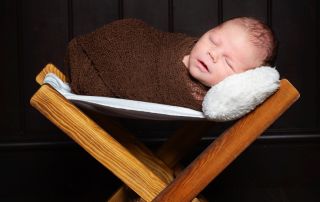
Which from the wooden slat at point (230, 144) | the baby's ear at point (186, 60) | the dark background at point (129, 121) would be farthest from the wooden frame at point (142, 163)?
the dark background at point (129, 121)

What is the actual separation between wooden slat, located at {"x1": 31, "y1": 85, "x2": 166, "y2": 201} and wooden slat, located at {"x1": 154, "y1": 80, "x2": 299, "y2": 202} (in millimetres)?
58

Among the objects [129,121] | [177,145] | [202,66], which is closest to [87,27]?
[129,121]

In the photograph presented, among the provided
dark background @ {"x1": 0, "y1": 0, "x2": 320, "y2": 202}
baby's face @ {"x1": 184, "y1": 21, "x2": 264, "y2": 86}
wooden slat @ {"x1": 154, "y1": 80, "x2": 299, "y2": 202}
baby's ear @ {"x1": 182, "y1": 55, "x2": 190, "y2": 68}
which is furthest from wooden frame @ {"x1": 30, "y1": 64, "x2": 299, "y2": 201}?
Answer: dark background @ {"x1": 0, "y1": 0, "x2": 320, "y2": 202}

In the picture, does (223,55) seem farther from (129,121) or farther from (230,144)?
(129,121)

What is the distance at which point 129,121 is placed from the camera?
1.80 metres

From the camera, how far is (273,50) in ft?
3.61

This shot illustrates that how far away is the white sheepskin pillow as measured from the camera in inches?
37.8

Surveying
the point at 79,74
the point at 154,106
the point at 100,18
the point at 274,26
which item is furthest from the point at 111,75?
the point at 274,26

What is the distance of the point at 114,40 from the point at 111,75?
89mm

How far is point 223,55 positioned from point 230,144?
0.22 m

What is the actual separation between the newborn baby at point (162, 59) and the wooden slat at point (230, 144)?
6.7 inches

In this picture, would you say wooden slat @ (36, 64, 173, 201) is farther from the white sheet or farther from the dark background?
the dark background

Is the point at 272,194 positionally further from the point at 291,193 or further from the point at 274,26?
the point at 274,26

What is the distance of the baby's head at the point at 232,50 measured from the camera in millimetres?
1087
